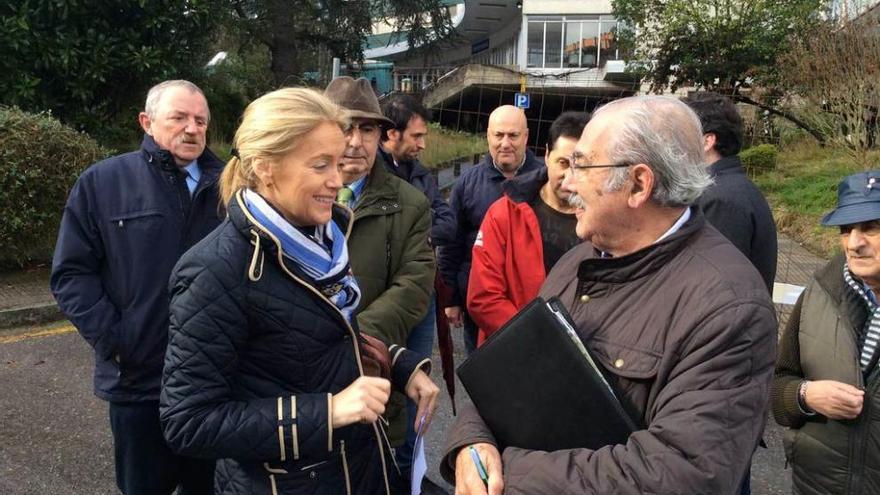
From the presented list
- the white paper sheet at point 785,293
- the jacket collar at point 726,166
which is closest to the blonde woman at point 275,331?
the jacket collar at point 726,166

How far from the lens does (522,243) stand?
3146 millimetres

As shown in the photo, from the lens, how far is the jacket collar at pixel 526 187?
10.5 ft

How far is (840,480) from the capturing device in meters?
2.25

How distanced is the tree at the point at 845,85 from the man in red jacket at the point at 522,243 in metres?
9.83

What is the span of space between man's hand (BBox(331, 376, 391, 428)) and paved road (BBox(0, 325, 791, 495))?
2.28m

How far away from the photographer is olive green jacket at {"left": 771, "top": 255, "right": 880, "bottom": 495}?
7.20 ft

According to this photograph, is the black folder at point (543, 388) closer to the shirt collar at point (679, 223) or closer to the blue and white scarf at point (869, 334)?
the shirt collar at point (679, 223)

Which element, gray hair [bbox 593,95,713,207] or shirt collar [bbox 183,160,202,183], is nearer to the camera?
gray hair [bbox 593,95,713,207]

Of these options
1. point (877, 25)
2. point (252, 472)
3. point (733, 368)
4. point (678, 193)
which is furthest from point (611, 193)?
point (877, 25)

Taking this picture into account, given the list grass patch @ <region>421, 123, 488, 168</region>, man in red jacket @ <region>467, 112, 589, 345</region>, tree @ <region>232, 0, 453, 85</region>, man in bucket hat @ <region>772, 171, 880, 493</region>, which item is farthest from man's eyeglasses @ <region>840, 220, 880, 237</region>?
tree @ <region>232, 0, 453, 85</region>

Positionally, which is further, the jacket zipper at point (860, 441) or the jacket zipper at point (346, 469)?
the jacket zipper at point (860, 441)

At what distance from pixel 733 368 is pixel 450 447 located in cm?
73

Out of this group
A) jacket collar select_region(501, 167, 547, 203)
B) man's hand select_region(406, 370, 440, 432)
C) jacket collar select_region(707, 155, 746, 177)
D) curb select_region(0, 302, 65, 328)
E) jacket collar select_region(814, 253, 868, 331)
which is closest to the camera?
man's hand select_region(406, 370, 440, 432)

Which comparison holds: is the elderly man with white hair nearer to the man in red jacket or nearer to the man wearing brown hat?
the man wearing brown hat
